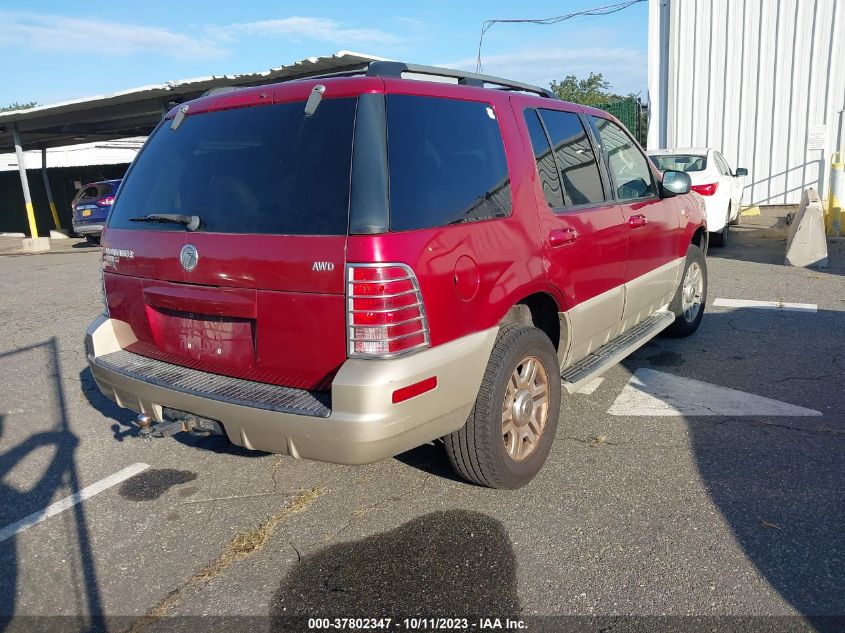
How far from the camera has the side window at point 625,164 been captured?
473cm

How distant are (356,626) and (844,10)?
54.6 feet

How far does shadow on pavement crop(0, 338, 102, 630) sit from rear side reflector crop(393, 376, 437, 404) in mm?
1434

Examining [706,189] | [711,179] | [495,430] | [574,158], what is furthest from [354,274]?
[711,179]

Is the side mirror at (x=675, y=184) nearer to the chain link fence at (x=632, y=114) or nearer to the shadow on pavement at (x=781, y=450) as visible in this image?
the shadow on pavement at (x=781, y=450)

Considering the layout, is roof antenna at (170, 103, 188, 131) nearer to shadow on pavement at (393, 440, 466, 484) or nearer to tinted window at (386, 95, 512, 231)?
tinted window at (386, 95, 512, 231)

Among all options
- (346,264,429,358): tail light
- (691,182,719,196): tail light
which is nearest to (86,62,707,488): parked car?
(346,264,429,358): tail light

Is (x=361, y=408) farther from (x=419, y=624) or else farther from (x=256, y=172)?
(x=256, y=172)

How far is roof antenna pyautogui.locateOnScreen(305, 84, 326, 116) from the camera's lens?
2.99 meters

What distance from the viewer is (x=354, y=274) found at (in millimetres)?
2744

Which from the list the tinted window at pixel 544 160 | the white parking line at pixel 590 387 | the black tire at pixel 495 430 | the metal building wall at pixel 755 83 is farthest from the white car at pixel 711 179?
the black tire at pixel 495 430

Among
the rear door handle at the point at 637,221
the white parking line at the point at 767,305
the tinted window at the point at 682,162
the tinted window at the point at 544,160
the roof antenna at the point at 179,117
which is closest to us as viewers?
the roof antenna at the point at 179,117

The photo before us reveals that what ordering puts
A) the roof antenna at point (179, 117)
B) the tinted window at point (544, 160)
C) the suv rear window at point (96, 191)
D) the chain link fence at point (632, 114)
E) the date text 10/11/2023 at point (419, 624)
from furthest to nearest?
the suv rear window at point (96, 191), the chain link fence at point (632, 114), the tinted window at point (544, 160), the roof antenna at point (179, 117), the date text 10/11/2023 at point (419, 624)

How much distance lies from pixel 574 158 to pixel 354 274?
206 cm

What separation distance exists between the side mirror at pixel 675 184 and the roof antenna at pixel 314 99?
3.11m
